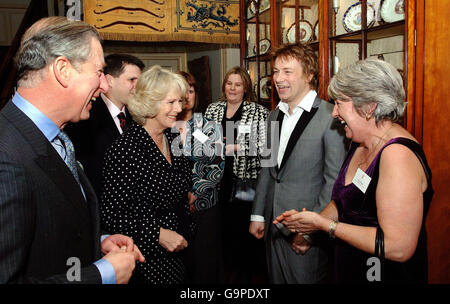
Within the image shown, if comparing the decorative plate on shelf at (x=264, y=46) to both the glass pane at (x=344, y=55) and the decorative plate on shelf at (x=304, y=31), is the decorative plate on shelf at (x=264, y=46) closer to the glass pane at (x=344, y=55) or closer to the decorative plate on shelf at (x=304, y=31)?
the decorative plate on shelf at (x=304, y=31)

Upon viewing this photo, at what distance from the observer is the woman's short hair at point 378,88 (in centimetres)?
133

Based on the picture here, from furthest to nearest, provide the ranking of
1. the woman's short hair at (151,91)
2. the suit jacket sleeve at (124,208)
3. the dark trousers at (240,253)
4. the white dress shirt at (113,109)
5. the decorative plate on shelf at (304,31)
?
1. the dark trousers at (240,253)
2. the decorative plate on shelf at (304,31)
3. the white dress shirt at (113,109)
4. the woman's short hair at (151,91)
5. the suit jacket sleeve at (124,208)

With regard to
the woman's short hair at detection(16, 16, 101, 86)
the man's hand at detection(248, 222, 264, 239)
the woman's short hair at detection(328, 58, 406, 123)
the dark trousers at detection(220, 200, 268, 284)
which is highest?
the woman's short hair at detection(16, 16, 101, 86)

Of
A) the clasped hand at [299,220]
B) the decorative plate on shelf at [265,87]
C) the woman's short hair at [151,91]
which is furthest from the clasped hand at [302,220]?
the decorative plate on shelf at [265,87]

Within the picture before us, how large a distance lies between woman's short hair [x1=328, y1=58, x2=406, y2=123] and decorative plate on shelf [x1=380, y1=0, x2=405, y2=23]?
2.34ft

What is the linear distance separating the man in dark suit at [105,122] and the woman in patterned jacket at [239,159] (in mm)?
1086

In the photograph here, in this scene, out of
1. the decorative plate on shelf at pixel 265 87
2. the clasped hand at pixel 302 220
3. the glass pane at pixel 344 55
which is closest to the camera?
the clasped hand at pixel 302 220

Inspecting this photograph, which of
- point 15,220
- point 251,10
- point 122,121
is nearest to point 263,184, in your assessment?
point 122,121

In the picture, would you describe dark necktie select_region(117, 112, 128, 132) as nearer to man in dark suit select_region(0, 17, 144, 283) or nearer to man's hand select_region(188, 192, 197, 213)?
man's hand select_region(188, 192, 197, 213)

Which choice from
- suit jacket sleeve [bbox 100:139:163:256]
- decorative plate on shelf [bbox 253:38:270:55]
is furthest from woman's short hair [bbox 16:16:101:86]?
decorative plate on shelf [bbox 253:38:270:55]

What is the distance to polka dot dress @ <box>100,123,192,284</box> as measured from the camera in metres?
1.67

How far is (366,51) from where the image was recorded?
84.4 inches
